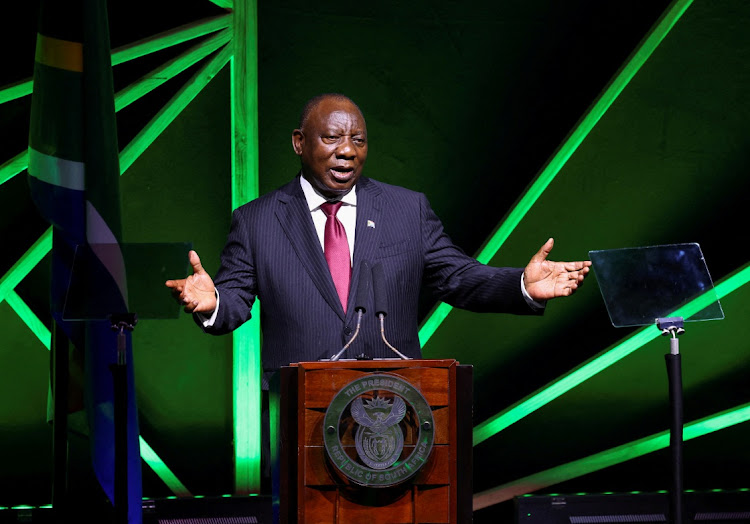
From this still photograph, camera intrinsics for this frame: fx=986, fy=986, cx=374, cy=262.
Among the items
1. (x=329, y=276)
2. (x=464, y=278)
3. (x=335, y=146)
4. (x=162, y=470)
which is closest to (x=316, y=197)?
(x=335, y=146)

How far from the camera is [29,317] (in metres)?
3.95

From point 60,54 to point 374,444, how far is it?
190 centimetres

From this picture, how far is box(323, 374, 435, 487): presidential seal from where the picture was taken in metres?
2.24

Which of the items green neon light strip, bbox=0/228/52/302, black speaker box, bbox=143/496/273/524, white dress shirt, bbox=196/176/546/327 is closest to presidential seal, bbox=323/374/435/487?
white dress shirt, bbox=196/176/546/327

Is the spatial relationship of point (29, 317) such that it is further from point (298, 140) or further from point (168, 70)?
point (298, 140)

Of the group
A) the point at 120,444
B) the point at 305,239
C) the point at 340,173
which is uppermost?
the point at 340,173

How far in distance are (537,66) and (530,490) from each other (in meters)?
1.82

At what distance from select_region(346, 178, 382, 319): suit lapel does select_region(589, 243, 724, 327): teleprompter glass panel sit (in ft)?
2.28

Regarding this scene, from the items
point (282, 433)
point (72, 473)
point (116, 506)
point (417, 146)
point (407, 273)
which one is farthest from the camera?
point (417, 146)

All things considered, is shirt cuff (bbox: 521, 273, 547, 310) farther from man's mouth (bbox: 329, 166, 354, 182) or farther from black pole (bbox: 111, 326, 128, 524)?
black pole (bbox: 111, 326, 128, 524)

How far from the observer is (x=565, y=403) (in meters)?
4.25

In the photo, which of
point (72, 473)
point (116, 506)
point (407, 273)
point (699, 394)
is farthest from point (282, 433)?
point (699, 394)

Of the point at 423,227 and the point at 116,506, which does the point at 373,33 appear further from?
the point at 116,506

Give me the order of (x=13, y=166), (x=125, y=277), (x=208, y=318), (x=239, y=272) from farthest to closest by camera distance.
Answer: (x=13, y=166) → (x=239, y=272) → (x=208, y=318) → (x=125, y=277)
